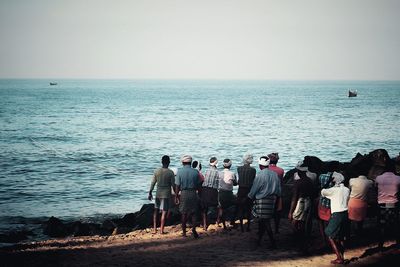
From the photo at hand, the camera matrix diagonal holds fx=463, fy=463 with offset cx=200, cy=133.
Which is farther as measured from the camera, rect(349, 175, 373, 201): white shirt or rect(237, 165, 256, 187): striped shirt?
rect(237, 165, 256, 187): striped shirt

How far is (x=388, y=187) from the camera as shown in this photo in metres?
10.0

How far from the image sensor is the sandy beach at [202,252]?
10234mm

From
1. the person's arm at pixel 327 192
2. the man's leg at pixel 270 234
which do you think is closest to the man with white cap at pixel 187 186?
the man's leg at pixel 270 234

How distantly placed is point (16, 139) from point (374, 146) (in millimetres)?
36756

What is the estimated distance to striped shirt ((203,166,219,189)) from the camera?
12.7 metres

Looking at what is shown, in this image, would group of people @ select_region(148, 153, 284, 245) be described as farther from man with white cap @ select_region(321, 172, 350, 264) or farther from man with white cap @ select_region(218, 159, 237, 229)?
man with white cap @ select_region(321, 172, 350, 264)

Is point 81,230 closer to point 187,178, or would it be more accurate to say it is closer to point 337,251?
point 187,178

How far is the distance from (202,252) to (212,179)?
229 cm

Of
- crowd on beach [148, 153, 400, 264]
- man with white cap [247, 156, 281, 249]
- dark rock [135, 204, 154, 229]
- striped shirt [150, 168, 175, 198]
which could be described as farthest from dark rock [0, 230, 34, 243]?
man with white cap [247, 156, 281, 249]

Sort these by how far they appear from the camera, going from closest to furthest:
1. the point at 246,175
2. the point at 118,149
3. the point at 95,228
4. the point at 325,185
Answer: the point at 325,185
the point at 246,175
the point at 95,228
the point at 118,149

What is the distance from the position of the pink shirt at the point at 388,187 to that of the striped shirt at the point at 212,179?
4.32 m

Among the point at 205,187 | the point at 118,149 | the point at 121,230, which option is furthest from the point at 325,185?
the point at 118,149

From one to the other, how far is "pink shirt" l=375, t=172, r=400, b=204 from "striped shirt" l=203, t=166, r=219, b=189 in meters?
4.32

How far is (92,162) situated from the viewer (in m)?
36.6
